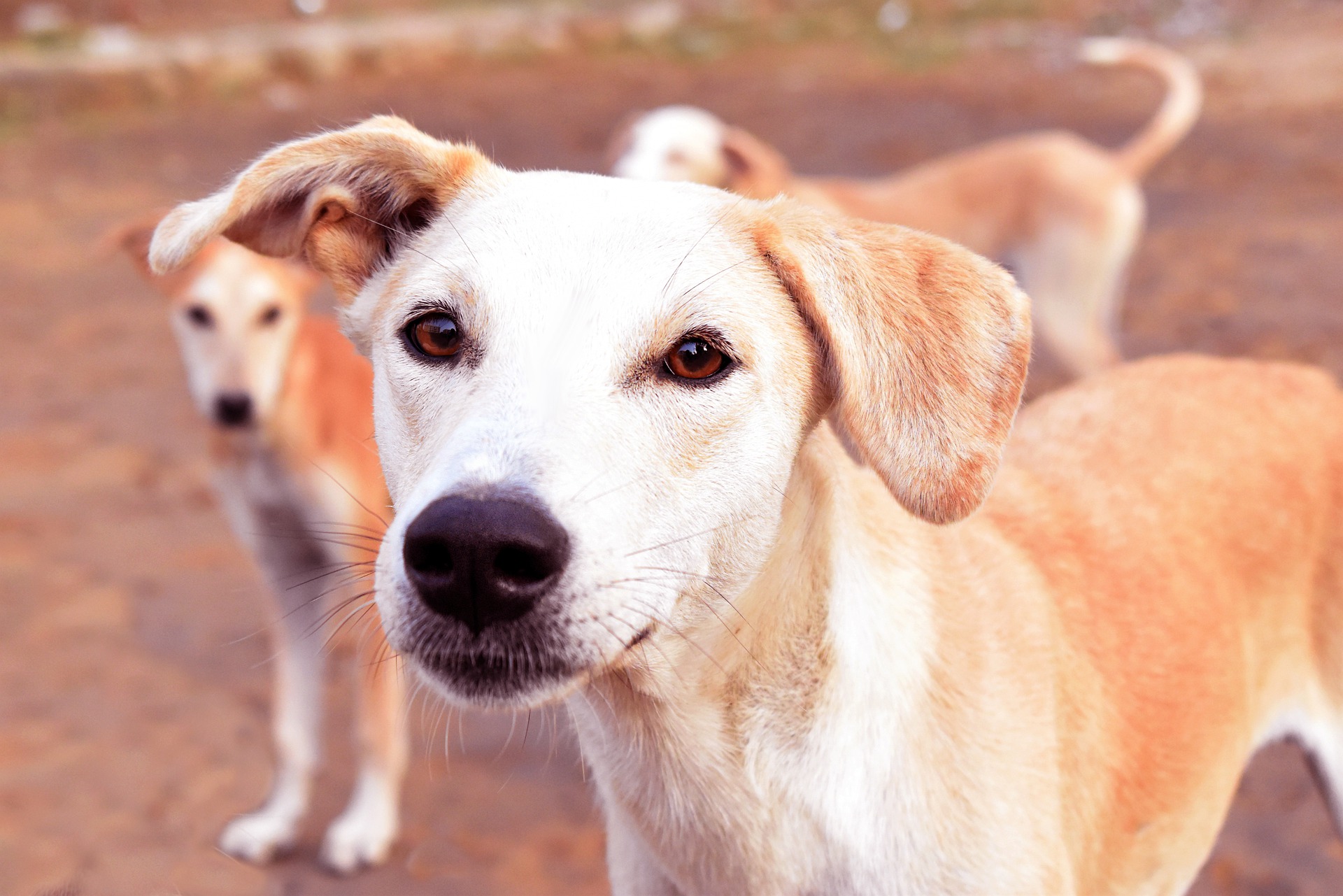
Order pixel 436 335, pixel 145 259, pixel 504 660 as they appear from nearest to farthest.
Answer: pixel 504 660 → pixel 436 335 → pixel 145 259

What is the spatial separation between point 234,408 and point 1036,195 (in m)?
4.51

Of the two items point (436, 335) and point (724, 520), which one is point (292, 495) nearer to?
point (436, 335)

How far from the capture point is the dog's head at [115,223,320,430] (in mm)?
3926

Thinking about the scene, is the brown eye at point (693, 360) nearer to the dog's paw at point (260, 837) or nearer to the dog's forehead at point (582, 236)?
the dog's forehead at point (582, 236)

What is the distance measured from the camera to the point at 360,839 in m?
3.75

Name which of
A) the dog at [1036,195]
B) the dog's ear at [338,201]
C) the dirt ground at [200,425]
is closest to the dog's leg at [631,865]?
the dirt ground at [200,425]

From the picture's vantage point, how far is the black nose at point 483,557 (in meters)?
1.39

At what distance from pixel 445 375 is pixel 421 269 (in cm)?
19

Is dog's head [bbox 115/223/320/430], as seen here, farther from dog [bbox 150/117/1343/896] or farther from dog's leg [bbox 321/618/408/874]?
dog [bbox 150/117/1343/896]

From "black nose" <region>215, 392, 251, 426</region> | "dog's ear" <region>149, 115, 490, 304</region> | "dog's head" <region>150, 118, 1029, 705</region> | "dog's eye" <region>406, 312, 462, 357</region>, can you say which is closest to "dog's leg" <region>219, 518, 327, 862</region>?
"black nose" <region>215, 392, 251, 426</region>

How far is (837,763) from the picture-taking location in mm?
1770

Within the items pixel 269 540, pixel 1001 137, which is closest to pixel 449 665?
pixel 269 540

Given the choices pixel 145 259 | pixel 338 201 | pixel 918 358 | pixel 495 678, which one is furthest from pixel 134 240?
pixel 918 358

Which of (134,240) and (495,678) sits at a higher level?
(495,678)
